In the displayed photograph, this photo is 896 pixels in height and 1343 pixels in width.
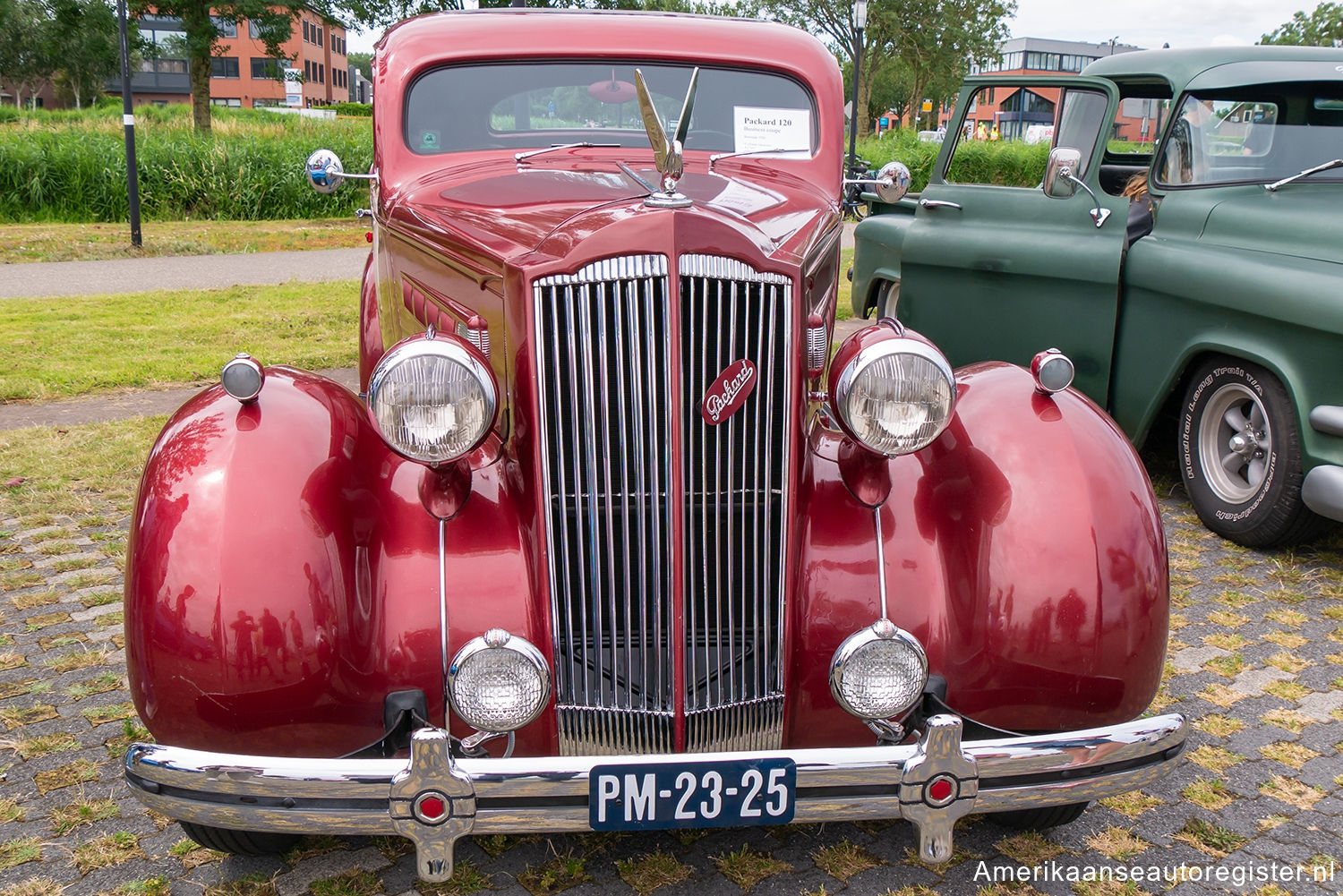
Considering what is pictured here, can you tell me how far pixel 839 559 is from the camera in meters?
2.16

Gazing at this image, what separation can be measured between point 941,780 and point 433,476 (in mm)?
1165

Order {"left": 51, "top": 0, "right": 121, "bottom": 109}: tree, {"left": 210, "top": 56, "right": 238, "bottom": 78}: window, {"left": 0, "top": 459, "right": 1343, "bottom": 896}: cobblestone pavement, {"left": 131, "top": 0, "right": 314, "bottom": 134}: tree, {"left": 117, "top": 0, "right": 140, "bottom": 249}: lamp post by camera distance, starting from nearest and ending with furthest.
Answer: {"left": 0, "top": 459, "right": 1343, "bottom": 896}: cobblestone pavement
{"left": 117, "top": 0, "right": 140, "bottom": 249}: lamp post
{"left": 131, "top": 0, "right": 314, "bottom": 134}: tree
{"left": 51, "top": 0, "right": 121, "bottom": 109}: tree
{"left": 210, "top": 56, "right": 238, "bottom": 78}: window

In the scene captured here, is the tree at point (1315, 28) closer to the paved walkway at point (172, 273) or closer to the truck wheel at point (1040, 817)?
the paved walkway at point (172, 273)

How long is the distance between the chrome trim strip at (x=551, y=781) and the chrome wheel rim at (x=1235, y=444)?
107 inches

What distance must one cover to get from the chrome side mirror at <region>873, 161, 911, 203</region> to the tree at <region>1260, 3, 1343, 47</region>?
37.5 meters

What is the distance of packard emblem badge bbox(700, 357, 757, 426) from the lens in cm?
198

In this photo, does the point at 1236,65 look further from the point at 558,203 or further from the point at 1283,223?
the point at 558,203

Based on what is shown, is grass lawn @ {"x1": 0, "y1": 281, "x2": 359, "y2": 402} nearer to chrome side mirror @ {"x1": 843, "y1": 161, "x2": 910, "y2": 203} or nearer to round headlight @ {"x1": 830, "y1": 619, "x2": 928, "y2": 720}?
chrome side mirror @ {"x1": 843, "y1": 161, "x2": 910, "y2": 203}

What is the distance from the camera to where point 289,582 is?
1952mm

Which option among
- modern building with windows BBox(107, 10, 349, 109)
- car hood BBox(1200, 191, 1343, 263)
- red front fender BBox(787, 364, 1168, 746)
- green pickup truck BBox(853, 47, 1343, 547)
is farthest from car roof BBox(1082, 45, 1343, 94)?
modern building with windows BBox(107, 10, 349, 109)

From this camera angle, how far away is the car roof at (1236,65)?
464 centimetres

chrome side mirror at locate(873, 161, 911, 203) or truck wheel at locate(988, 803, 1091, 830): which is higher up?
chrome side mirror at locate(873, 161, 911, 203)

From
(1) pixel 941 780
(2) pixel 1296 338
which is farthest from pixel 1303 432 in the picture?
(1) pixel 941 780

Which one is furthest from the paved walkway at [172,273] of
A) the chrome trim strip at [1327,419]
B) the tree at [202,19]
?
the tree at [202,19]
